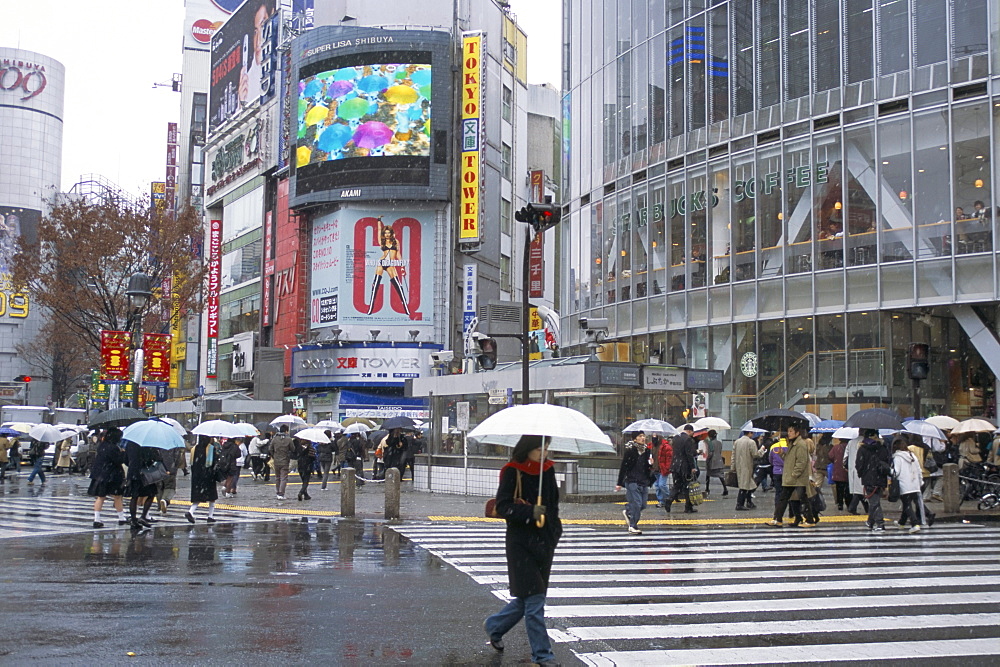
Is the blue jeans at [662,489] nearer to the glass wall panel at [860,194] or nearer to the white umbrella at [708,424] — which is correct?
the white umbrella at [708,424]

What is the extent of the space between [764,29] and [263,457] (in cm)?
2219

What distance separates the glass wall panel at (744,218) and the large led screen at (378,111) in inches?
1036

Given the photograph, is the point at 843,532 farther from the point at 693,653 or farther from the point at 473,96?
the point at 473,96

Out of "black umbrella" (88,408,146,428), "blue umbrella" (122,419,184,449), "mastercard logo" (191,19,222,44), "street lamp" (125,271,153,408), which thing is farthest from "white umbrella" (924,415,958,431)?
"mastercard logo" (191,19,222,44)

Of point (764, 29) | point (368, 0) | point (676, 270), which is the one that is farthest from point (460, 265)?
point (764, 29)

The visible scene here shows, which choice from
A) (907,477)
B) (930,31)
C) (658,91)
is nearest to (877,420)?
(907,477)

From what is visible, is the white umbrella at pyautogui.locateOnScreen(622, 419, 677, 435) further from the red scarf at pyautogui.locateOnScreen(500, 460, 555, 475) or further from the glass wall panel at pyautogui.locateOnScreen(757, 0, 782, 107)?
the glass wall panel at pyautogui.locateOnScreen(757, 0, 782, 107)

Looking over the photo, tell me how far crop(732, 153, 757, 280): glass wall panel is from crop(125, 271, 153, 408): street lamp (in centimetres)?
1907

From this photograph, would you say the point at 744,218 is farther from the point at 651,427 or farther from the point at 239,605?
the point at 239,605

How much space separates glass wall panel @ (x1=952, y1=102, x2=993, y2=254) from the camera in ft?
93.5

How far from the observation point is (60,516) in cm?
2002

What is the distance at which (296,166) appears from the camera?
60.2m

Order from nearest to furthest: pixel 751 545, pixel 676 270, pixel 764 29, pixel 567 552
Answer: pixel 567 552 < pixel 751 545 < pixel 764 29 < pixel 676 270

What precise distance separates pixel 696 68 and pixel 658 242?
6451mm
